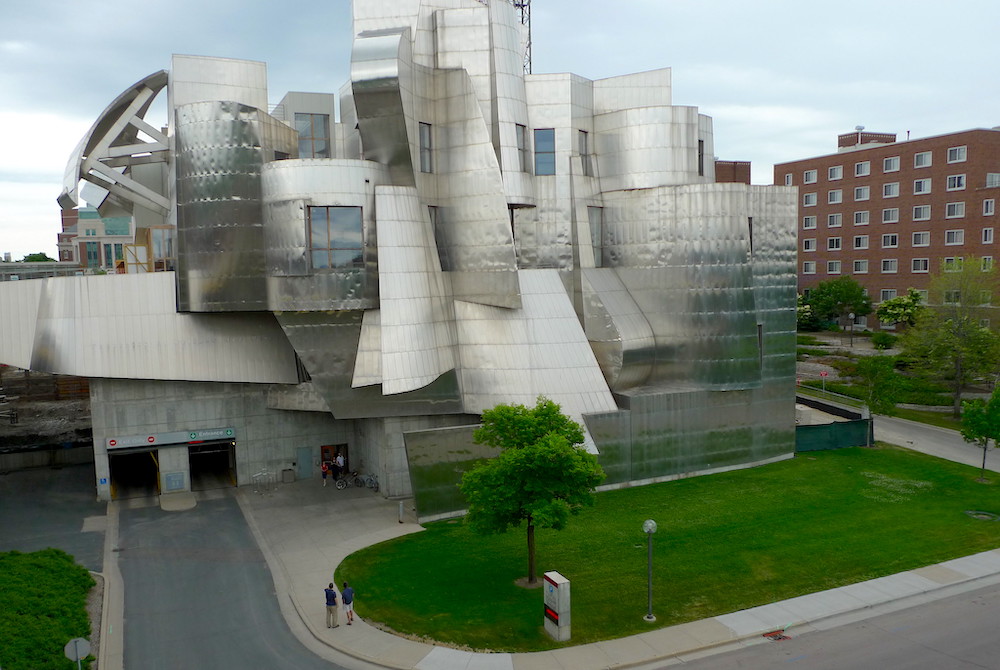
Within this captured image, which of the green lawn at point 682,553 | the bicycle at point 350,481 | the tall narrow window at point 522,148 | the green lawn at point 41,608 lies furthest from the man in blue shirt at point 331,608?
the tall narrow window at point 522,148

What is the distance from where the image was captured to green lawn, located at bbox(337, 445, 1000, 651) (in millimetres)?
22297

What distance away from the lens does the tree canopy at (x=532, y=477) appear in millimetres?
22156

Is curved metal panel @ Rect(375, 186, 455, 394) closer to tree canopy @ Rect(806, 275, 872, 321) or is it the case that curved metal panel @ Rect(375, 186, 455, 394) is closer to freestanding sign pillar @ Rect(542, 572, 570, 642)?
freestanding sign pillar @ Rect(542, 572, 570, 642)

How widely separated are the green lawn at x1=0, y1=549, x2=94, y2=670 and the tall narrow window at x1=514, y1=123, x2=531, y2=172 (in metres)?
24.2

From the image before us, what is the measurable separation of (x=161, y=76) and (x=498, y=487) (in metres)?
29.2

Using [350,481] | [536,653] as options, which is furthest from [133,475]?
[536,653]

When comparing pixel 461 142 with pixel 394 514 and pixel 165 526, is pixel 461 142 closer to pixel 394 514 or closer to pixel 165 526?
pixel 394 514

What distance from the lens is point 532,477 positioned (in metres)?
22.7

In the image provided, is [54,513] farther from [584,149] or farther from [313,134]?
[584,149]

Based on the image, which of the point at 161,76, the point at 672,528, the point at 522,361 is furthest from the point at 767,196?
the point at 161,76

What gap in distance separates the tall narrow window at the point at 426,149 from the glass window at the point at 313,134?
9113mm

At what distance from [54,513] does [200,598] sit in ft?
47.1

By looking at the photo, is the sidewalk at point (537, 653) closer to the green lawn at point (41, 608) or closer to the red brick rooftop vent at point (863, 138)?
the green lawn at point (41, 608)

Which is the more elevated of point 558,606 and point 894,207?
point 894,207
